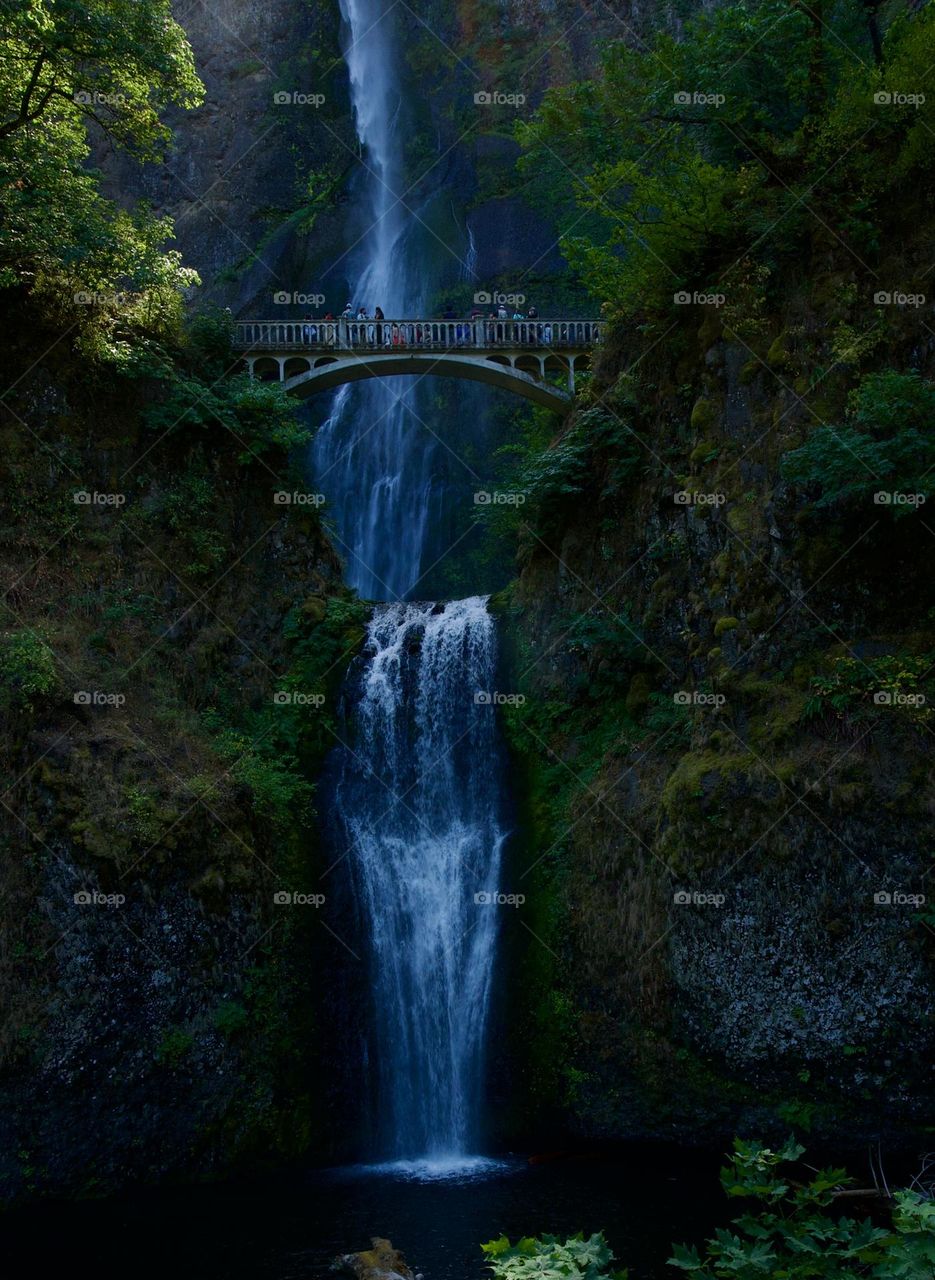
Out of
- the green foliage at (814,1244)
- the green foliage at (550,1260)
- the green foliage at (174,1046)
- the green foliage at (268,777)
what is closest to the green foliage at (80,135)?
the green foliage at (268,777)

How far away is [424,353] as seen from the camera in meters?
22.9

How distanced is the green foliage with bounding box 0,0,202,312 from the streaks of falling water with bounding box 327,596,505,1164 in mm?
8071

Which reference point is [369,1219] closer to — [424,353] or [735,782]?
[735,782]

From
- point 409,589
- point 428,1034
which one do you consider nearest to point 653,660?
point 428,1034

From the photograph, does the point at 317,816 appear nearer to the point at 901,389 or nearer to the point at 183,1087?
the point at 183,1087

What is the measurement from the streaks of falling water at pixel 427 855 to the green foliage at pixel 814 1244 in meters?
10.9

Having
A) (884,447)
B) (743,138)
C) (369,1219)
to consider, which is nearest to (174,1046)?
(369,1219)

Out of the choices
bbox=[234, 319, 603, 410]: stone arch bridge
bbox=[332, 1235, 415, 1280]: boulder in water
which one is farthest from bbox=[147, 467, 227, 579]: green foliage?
bbox=[332, 1235, 415, 1280]: boulder in water

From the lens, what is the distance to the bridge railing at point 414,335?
22641mm

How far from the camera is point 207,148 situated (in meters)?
38.7

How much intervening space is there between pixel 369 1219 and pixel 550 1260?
8.87m

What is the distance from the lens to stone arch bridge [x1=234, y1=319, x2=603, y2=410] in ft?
74.3

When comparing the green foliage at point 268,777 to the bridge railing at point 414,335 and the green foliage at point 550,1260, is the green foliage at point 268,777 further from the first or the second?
the green foliage at point 550,1260

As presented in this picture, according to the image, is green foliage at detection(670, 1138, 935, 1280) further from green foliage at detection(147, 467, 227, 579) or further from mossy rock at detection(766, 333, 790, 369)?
green foliage at detection(147, 467, 227, 579)
